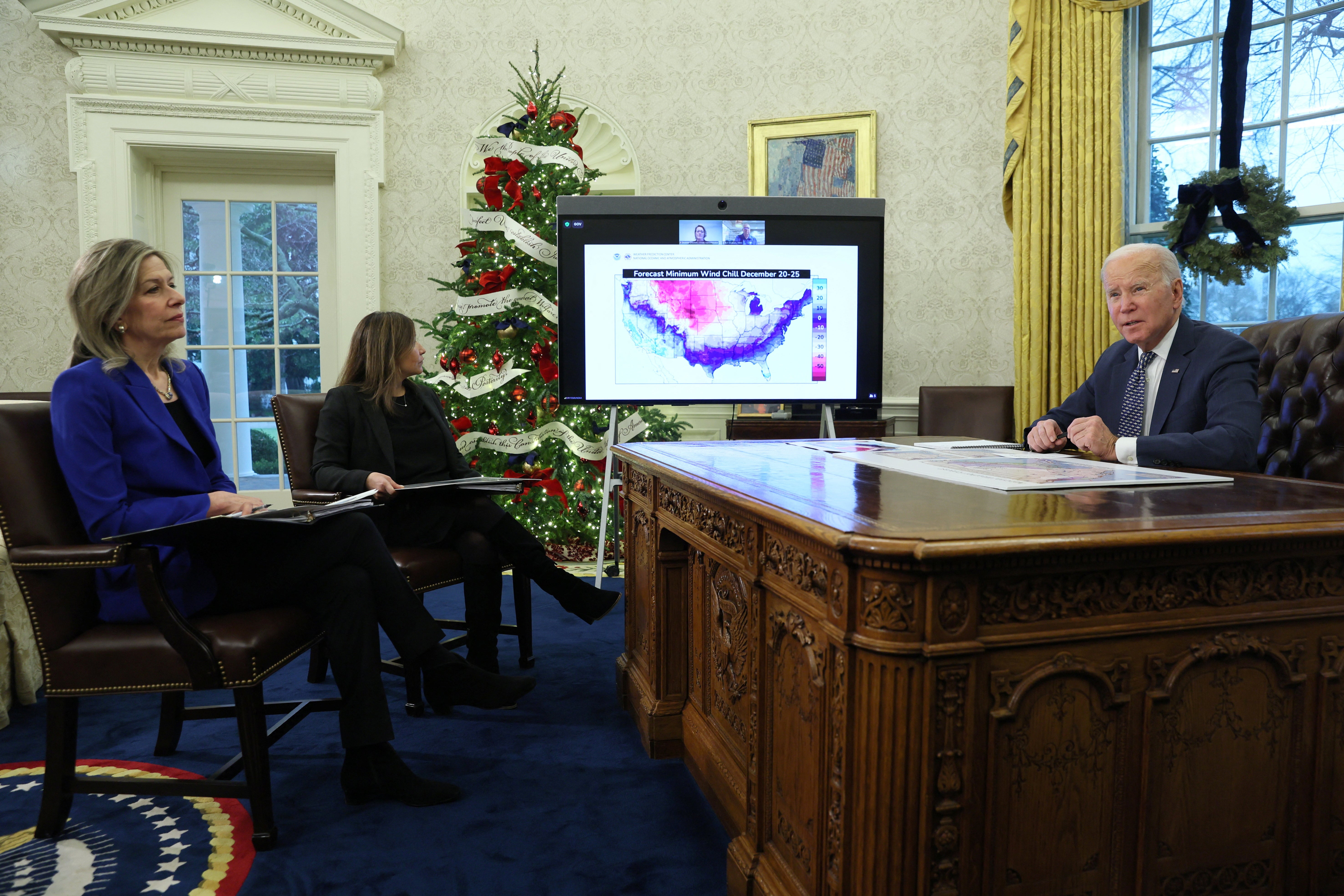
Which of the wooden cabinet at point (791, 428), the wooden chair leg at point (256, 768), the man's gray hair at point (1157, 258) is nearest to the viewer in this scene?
the wooden chair leg at point (256, 768)

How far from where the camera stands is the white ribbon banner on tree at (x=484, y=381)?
3.77 metres

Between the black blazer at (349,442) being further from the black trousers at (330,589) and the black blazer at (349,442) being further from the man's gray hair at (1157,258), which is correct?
the man's gray hair at (1157,258)

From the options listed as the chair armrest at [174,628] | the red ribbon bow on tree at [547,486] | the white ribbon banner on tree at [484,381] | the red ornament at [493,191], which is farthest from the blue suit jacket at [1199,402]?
the red ornament at [493,191]

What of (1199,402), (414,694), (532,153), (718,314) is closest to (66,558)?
(414,694)

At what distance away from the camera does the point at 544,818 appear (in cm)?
177

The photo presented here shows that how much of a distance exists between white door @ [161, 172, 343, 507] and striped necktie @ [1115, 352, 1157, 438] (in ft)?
13.4

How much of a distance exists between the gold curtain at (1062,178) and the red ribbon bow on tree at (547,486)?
2482 mm

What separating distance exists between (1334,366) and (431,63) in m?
4.49

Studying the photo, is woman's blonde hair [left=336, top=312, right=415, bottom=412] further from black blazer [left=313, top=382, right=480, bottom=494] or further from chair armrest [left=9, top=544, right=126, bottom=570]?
chair armrest [left=9, top=544, right=126, bottom=570]

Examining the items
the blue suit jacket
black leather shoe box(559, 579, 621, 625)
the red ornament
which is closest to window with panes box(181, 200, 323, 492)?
the red ornament

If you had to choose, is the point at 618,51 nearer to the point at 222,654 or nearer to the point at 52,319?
the point at 52,319

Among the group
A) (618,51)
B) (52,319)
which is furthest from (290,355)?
(618,51)

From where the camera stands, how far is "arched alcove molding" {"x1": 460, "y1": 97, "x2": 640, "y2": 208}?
486 centimetres

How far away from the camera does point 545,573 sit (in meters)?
2.65
